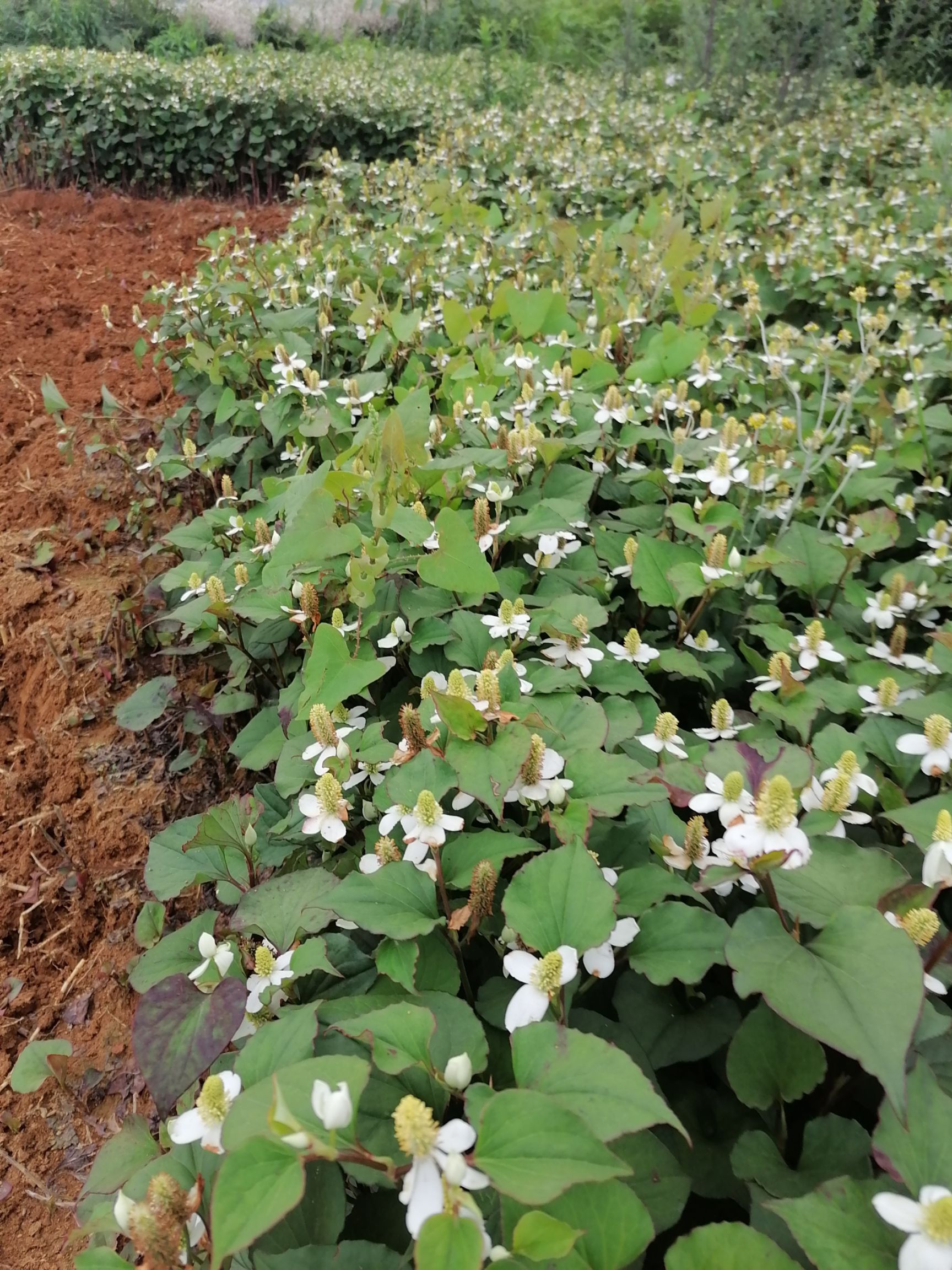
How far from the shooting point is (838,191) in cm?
405

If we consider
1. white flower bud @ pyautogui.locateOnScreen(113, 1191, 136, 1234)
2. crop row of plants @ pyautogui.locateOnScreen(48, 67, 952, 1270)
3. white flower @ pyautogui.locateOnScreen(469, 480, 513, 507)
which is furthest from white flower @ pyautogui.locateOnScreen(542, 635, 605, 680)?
white flower bud @ pyautogui.locateOnScreen(113, 1191, 136, 1234)

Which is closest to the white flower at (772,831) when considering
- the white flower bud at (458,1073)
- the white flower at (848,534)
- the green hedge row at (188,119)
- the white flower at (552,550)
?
the white flower bud at (458,1073)

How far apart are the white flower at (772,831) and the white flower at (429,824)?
1.04 ft

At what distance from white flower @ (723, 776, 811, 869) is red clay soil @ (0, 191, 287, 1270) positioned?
3.50 ft

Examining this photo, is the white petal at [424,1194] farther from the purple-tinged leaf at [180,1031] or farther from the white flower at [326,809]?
the white flower at [326,809]

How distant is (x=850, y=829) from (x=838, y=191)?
160 inches

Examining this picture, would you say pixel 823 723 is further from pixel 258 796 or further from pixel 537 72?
pixel 537 72

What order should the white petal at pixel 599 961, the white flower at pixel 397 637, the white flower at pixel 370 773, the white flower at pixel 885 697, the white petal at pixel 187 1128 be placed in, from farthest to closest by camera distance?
the white flower at pixel 397 637 < the white flower at pixel 885 697 < the white flower at pixel 370 773 < the white petal at pixel 599 961 < the white petal at pixel 187 1128

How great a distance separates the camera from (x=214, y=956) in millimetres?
922

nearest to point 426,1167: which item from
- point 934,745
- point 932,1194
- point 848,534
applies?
point 932,1194

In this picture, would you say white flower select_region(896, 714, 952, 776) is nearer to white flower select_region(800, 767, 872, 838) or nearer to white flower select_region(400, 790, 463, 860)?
white flower select_region(800, 767, 872, 838)

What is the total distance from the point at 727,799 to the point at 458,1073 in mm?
405

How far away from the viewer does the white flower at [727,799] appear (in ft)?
2.83

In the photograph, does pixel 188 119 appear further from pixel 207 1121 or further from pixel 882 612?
pixel 207 1121
